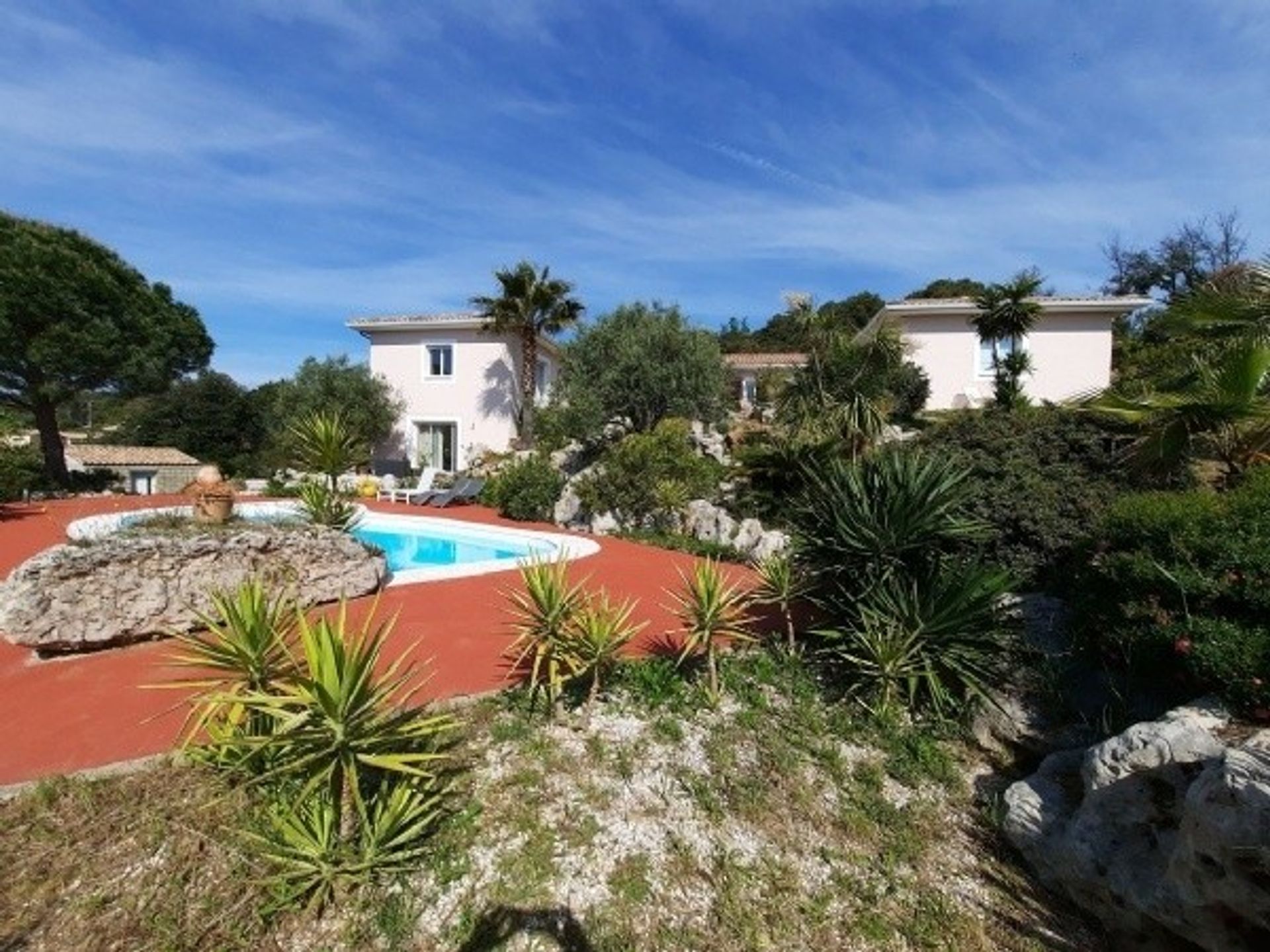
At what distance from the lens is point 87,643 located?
7.17 meters

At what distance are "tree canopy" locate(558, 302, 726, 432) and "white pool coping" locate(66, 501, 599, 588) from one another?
7343 mm

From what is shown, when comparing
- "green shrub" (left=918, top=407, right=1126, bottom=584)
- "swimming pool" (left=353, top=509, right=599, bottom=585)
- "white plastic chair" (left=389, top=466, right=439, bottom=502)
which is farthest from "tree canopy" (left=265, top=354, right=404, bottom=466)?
"green shrub" (left=918, top=407, right=1126, bottom=584)

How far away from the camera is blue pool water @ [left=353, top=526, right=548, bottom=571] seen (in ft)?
43.9

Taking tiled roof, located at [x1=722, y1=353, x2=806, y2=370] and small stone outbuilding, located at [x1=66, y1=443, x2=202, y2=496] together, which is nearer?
small stone outbuilding, located at [x1=66, y1=443, x2=202, y2=496]

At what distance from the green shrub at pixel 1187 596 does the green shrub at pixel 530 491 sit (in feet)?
43.5

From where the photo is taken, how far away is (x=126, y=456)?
3272 cm

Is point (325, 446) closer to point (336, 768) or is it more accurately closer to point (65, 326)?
point (336, 768)

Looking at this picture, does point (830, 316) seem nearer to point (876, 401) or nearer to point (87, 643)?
point (876, 401)

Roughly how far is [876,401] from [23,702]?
573 inches

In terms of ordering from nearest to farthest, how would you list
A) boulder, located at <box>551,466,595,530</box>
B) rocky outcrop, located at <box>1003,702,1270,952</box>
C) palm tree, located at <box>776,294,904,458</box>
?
1. rocky outcrop, located at <box>1003,702,1270,952</box>
2. palm tree, located at <box>776,294,904,458</box>
3. boulder, located at <box>551,466,595,530</box>

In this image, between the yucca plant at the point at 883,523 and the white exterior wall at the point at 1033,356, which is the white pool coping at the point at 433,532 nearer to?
the yucca plant at the point at 883,523

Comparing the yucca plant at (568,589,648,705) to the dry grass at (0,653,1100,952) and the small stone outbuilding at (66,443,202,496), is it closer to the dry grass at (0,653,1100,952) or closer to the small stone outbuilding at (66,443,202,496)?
the dry grass at (0,653,1100,952)

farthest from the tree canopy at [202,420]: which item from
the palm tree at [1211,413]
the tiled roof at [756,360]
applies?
the palm tree at [1211,413]

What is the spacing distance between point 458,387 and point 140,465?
724 inches
